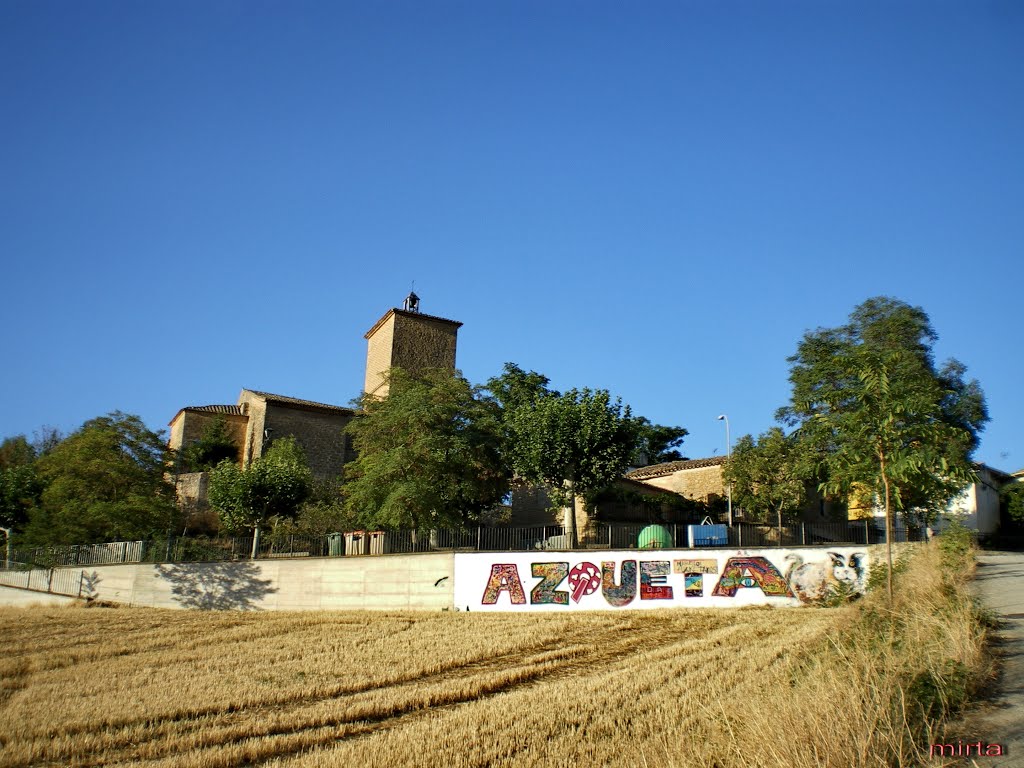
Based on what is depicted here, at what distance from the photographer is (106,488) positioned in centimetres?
3794

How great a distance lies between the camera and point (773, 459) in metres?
33.2

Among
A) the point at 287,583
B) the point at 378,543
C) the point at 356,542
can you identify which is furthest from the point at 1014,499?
the point at 287,583

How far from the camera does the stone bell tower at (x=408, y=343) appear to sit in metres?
51.2

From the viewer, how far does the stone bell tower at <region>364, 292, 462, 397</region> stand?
51250mm

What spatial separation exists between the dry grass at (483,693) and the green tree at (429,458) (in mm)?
8081

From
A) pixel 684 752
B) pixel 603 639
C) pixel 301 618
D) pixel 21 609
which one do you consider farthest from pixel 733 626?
pixel 21 609

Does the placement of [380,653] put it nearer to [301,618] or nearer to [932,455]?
[301,618]

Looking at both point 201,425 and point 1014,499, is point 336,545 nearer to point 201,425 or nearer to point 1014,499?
point 201,425

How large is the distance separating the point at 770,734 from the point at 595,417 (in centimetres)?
2485

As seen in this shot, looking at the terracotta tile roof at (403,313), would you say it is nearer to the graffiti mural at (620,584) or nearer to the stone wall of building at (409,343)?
the stone wall of building at (409,343)

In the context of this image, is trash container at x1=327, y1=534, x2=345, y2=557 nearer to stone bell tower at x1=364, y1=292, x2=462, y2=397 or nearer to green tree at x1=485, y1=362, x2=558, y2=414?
green tree at x1=485, y1=362, x2=558, y2=414

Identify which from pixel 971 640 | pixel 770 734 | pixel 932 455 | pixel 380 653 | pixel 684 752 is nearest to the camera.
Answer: pixel 770 734

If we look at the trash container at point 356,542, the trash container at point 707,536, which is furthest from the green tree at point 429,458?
the trash container at point 707,536

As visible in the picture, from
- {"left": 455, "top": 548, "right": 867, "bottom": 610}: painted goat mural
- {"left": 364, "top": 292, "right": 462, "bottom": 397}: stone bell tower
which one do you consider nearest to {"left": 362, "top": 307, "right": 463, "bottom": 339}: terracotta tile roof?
{"left": 364, "top": 292, "right": 462, "bottom": 397}: stone bell tower
